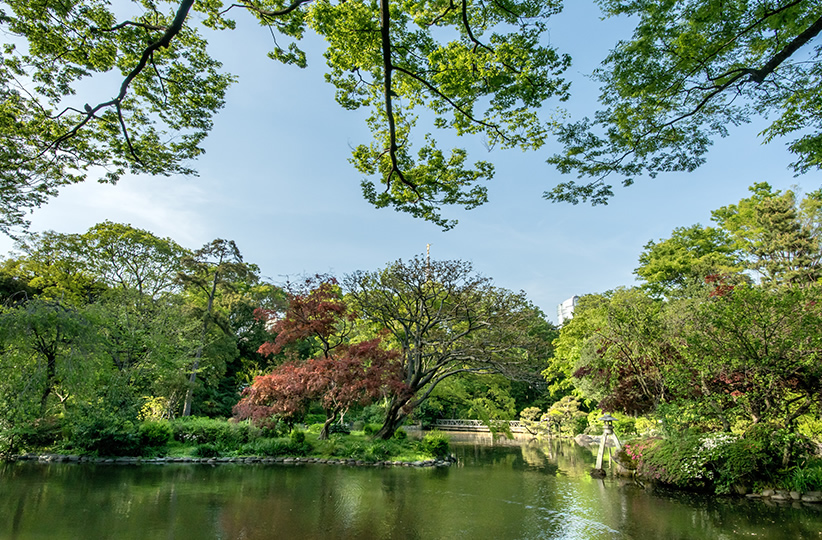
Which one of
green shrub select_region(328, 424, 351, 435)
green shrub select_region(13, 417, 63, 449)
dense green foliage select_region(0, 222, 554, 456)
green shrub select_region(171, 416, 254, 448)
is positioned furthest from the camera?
green shrub select_region(328, 424, 351, 435)

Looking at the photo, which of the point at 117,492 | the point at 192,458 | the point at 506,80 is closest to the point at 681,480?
the point at 506,80

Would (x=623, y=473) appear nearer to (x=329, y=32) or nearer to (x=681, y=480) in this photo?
(x=681, y=480)

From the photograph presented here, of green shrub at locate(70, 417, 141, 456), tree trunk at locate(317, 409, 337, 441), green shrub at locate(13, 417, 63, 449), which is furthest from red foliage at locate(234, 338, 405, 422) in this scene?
green shrub at locate(13, 417, 63, 449)

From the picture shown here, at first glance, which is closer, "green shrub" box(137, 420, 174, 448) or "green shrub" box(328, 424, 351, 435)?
"green shrub" box(137, 420, 174, 448)

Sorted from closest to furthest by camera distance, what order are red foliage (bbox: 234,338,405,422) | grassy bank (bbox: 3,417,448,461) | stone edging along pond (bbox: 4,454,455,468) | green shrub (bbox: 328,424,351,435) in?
1. stone edging along pond (bbox: 4,454,455,468)
2. grassy bank (bbox: 3,417,448,461)
3. red foliage (bbox: 234,338,405,422)
4. green shrub (bbox: 328,424,351,435)

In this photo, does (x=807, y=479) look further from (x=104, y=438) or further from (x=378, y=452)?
(x=104, y=438)

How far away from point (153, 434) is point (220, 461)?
208cm

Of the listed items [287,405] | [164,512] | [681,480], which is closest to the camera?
[164,512]

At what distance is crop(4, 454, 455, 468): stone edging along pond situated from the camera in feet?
31.5

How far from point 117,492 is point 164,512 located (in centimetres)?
185

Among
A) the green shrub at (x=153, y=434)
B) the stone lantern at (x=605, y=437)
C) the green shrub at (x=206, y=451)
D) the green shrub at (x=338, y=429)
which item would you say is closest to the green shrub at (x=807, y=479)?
the stone lantern at (x=605, y=437)

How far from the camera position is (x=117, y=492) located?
6.58 metres

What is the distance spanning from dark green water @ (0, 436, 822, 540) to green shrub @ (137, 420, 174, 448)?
63.4 inches

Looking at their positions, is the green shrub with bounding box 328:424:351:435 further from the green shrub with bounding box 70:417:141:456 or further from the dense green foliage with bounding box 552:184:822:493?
the dense green foliage with bounding box 552:184:822:493
